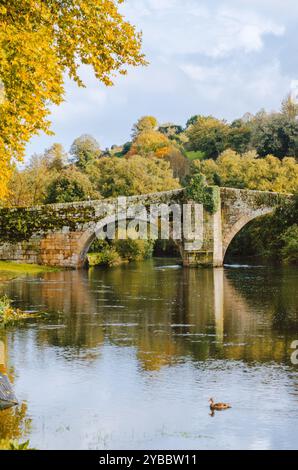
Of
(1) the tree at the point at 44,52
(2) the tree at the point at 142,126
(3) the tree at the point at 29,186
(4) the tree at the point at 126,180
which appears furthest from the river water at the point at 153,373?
(2) the tree at the point at 142,126

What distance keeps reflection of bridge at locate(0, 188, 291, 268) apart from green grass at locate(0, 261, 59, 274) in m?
0.98

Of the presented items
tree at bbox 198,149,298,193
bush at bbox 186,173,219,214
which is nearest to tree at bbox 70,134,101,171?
tree at bbox 198,149,298,193

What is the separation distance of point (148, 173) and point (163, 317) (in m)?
34.2

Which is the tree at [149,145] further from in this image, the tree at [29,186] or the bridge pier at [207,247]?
Result: the bridge pier at [207,247]

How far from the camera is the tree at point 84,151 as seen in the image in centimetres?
6008

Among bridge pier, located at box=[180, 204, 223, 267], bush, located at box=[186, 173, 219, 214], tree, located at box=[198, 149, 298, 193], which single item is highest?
tree, located at box=[198, 149, 298, 193]

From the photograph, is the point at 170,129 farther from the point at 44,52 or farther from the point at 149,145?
the point at 44,52

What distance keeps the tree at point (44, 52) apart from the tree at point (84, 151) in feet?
143

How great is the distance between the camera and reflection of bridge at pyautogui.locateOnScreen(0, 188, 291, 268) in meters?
35.3

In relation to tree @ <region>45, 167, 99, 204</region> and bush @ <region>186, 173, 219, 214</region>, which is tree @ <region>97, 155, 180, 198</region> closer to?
tree @ <region>45, 167, 99, 204</region>

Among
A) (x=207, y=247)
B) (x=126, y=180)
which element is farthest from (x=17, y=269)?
(x=126, y=180)

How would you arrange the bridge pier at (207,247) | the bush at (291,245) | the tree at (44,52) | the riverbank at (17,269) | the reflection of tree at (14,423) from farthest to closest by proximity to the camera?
the bush at (291,245) < the bridge pier at (207,247) < the riverbank at (17,269) < the tree at (44,52) < the reflection of tree at (14,423)

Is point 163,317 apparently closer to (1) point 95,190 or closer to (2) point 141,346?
(2) point 141,346
